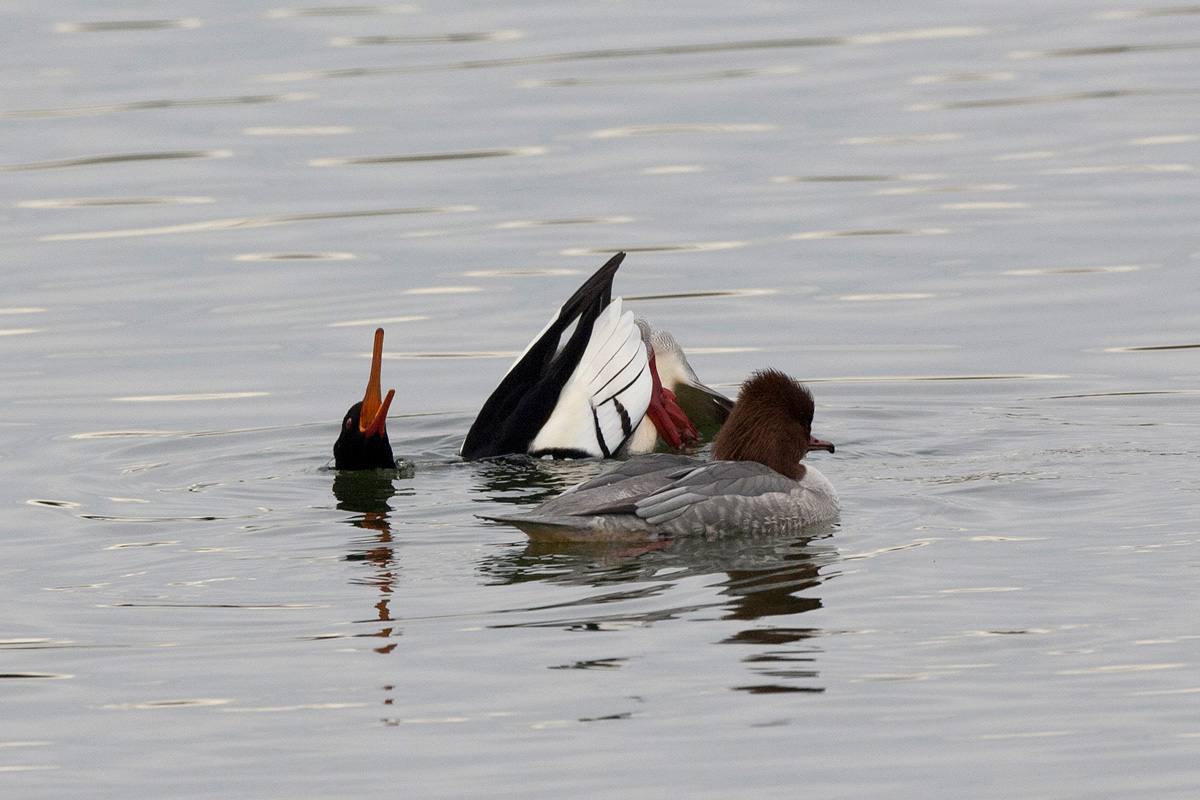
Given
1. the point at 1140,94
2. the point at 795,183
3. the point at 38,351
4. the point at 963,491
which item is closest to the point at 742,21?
the point at 1140,94

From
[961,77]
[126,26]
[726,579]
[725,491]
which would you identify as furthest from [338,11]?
[726,579]

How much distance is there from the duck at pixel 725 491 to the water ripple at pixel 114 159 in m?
10.4

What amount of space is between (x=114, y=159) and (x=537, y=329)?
22.2ft

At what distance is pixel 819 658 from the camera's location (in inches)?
270

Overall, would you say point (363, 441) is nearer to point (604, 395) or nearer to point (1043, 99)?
point (604, 395)

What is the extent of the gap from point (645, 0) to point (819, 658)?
773 inches

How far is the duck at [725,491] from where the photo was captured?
8.55m

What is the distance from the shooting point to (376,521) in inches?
364

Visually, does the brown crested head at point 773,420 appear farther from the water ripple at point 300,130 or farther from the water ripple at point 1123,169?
the water ripple at point 300,130

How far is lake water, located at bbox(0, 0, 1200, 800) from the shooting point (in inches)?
248

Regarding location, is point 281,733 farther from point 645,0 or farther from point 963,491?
point 645,0

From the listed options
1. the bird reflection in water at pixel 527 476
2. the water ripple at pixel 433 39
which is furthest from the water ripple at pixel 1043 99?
the bird reflection in water at pixel 527 476

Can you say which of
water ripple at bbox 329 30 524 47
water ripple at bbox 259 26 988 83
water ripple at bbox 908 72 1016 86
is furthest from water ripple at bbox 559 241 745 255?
water ripple at bbox 329 30 524 47

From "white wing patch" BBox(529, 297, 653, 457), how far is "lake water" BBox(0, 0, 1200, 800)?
2.19ft
